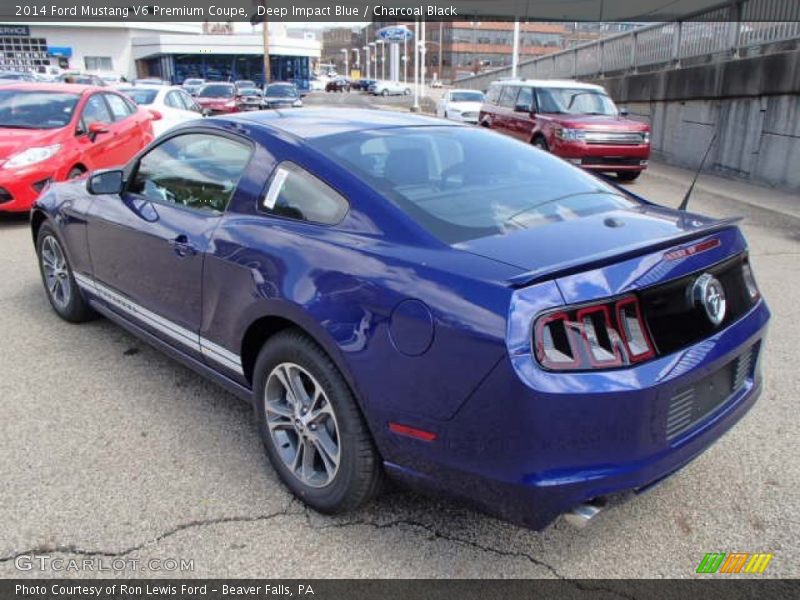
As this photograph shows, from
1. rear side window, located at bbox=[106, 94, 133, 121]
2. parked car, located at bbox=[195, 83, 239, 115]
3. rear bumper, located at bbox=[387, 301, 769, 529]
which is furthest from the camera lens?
parked car, located at bbox=[195, 83, 239, 115]

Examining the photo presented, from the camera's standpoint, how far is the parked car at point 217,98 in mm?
23938

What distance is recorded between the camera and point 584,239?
2.49 meters

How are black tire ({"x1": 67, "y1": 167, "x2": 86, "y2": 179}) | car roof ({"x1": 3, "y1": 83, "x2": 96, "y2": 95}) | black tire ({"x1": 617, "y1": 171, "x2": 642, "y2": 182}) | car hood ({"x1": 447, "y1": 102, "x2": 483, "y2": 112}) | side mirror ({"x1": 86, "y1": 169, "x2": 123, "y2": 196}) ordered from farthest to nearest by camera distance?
car hood ({"x1": 447, "y1": 102, "x2": 483, "y2": 112}) → black tire ({"x1": 617, "y1": 171, "x2": 642, "y2": 182}) → car roof ({"x1": 3, "y1": 83, "x2": 96, "y2": 95}) → black tire ({"x1": 67, "y1": 167, "x2": 86, "y2": 179}) → side mirror ({"x1": 86, "y1": 169, "x2": 123, "y2": 196})

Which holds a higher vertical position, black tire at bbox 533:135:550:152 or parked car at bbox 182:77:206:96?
parked car at bbox 182:77:206:96

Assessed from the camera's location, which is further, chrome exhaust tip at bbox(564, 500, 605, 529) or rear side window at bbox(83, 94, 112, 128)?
rear side window at bbox(83, 94, 112, 128)

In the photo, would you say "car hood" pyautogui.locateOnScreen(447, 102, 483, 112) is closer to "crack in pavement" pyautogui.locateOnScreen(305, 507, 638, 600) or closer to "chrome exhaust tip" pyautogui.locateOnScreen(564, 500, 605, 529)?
"crack in pavement" pyautogui.locateOnScreen(305, 507, 638, 600)

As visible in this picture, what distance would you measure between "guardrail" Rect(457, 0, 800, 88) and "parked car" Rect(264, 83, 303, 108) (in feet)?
36.7

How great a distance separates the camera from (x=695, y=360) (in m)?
2.31

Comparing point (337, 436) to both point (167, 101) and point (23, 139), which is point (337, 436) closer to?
point (23, 139)

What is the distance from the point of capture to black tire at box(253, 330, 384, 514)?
2.53m

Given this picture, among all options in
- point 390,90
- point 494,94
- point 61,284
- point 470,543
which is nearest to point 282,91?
point 494,94

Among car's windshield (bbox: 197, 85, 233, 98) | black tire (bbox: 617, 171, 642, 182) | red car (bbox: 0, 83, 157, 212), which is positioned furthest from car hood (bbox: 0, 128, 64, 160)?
car's windshield (bbox: 197, 85, 233, 98)

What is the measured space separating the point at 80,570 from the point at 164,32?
255 feet

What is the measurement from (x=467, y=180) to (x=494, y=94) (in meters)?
12.5
